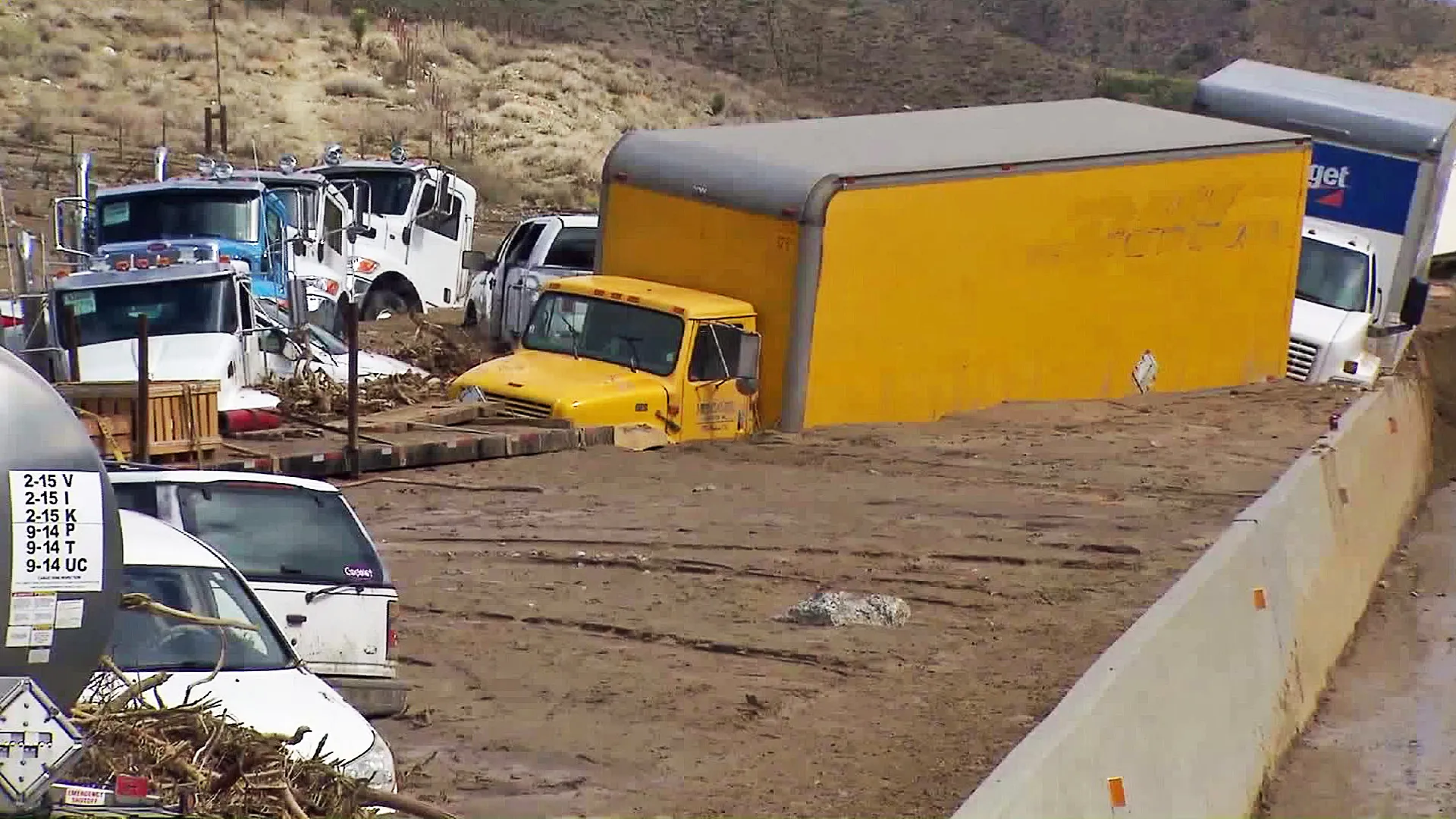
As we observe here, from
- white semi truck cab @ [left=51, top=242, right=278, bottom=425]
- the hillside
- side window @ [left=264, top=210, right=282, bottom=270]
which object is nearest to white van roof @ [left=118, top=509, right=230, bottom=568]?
white semi truck cab @ [left=51, top=242, right=278, bottom=425]

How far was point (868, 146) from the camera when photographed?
22797mm

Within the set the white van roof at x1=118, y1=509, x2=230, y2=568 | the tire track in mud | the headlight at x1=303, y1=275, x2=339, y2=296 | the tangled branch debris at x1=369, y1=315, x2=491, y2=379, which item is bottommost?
the tangled branch debris at x1=369, y1=315, x2=491, y2=379

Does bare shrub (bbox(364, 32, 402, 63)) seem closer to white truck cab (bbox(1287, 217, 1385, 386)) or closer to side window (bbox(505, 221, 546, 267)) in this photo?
side window (bbox(505, 221, 546, 267))

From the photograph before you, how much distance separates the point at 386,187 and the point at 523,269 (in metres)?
4.55

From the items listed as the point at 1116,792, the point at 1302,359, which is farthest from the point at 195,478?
the point at 1302,359

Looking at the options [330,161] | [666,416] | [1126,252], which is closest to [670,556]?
[666,416]

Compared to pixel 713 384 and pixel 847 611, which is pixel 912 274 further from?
pixel 847 611

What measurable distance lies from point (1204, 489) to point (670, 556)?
563cm

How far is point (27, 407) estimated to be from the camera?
25.3 ft

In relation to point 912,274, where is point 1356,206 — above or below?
above

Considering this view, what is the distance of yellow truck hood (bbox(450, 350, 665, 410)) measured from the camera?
20.2m

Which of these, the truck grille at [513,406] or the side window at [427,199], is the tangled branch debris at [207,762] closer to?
the truck grille at [513,406]

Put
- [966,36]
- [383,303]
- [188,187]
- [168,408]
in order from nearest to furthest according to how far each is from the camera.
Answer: [168,408] < [188,187] < [383,303] < [966,36]

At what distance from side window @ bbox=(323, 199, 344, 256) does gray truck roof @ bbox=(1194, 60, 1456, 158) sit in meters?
10.7
